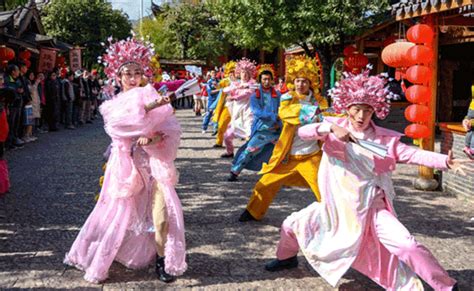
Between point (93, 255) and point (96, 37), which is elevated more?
point (96, 37)

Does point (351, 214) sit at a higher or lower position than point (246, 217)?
higher

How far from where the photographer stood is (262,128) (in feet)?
22.3

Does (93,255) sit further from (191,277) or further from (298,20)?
(298,20)

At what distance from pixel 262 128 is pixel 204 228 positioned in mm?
1780

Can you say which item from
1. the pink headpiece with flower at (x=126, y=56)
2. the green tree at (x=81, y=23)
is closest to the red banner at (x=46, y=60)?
the pink headpiece with flower at (x=126, y=56)

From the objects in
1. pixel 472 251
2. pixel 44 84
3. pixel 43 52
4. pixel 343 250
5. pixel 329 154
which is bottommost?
pixel 472 251

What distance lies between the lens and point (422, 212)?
6312 mm

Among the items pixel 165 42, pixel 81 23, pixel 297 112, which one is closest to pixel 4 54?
pixel 297 112

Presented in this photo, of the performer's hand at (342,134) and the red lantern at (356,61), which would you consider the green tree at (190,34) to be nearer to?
the red lantern at (356,61)

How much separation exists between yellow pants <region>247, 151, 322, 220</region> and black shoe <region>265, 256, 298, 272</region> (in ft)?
3.31

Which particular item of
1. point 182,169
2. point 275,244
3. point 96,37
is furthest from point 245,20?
point 96,37

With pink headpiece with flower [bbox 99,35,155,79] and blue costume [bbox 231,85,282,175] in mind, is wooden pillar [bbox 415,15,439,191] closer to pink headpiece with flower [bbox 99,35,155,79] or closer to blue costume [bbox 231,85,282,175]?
blue costume [bbox 231,85,282,175]

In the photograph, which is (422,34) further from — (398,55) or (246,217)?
(246,217)

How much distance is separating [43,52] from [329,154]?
13755mm
